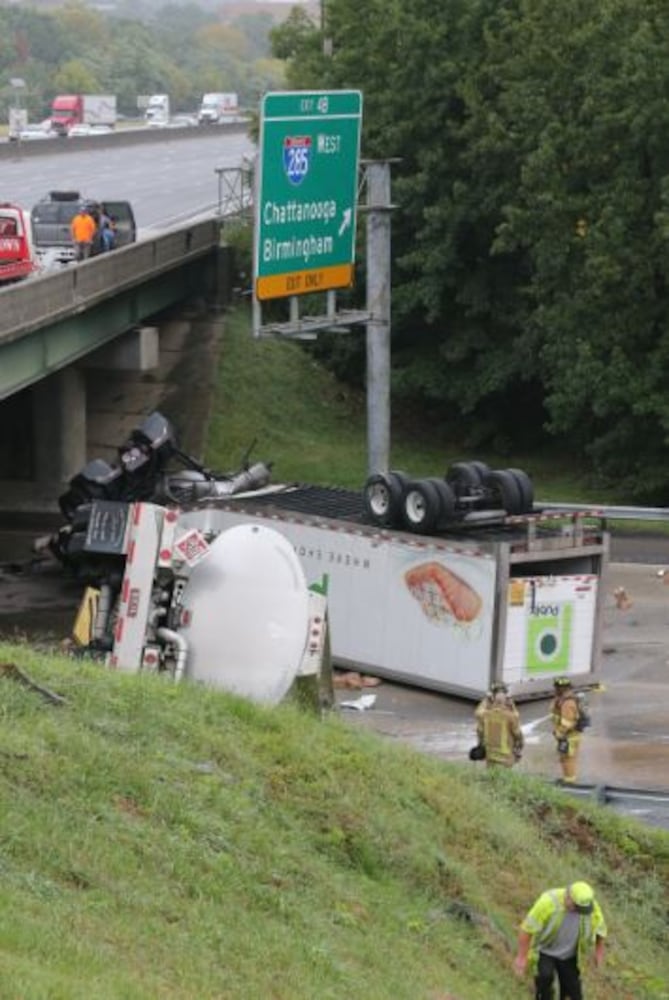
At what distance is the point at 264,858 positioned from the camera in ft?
45.5

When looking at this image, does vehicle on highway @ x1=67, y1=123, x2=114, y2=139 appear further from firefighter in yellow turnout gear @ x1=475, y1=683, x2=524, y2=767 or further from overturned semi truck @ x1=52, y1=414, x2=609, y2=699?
firefighter in yellow turnout gear @ x1=475, y1=683, x2=524, y2=767

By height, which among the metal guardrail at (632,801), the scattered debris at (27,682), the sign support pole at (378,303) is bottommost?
the metal guardrail at (632,801)

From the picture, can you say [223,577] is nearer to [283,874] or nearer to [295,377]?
[283,874]

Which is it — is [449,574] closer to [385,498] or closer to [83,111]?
[385,498]

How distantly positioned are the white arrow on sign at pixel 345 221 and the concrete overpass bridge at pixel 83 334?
5284mm

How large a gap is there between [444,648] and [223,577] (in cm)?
635

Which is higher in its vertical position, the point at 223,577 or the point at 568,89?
the point at 568,89

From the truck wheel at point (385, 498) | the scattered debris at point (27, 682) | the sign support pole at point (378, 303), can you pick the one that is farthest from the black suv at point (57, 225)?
the scattered debris at point (27, 682)

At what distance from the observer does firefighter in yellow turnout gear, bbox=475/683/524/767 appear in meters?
20.7

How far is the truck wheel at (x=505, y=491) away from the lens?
1096 inches

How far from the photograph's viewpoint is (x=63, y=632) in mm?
33531

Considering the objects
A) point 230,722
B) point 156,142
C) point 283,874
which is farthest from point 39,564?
point 156,142

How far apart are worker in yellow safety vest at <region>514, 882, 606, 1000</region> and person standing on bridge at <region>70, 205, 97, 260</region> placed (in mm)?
31666

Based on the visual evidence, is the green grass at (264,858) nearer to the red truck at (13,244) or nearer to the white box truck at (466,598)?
the white box truck at (466,598)
